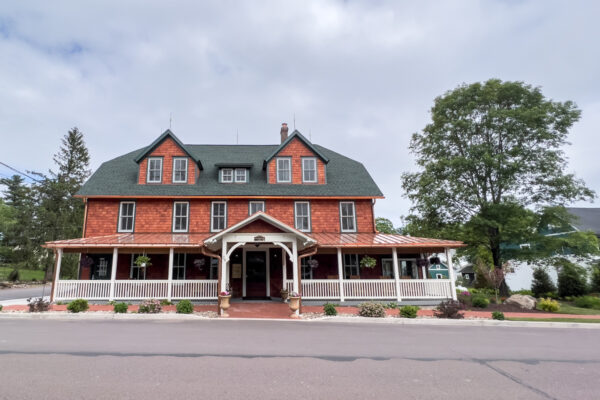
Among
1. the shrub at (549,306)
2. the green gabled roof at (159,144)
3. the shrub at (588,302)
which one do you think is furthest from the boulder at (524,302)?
the green gabled roof at (159,144)

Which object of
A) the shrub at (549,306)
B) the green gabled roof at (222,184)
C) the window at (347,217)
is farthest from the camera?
the window at (347,217)

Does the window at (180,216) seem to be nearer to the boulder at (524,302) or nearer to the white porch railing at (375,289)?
the white porch railing at (375,289)

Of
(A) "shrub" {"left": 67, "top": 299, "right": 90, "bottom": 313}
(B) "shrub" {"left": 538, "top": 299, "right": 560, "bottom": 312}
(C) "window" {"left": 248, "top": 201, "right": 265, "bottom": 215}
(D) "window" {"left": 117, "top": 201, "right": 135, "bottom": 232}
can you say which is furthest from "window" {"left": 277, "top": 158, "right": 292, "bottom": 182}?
(B) "shrub" {"left": 538, "top": 299, "right": 560, "bottom": 312}

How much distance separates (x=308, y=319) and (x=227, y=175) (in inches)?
431

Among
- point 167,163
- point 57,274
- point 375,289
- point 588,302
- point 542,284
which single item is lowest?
point 588,302

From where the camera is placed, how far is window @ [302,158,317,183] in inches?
770

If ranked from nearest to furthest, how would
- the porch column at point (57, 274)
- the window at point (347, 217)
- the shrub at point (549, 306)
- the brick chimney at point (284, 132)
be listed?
the porch column at point (57, 274), the shrub at point (549, 306), the window at point (347, 217), the brick chimney at point (284, 132)

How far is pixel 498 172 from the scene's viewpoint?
1928 cm

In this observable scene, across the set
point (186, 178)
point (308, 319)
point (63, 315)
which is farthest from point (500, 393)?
point (186, 178)

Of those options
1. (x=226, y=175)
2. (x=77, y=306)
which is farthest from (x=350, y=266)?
(x=77, y=306)

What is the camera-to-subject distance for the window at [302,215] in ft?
60.0

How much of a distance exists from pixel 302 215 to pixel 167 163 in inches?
354

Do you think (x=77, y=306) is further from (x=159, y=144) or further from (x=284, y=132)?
(x=284, y=132)

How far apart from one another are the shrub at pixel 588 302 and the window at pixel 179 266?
2333 cm
